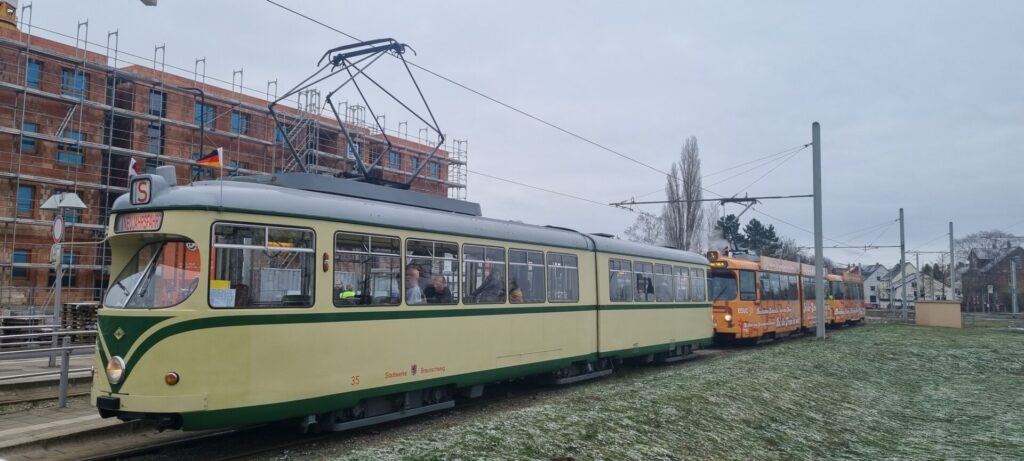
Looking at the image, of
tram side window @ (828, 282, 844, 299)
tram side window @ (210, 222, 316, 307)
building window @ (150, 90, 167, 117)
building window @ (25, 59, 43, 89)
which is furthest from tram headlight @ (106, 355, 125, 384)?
tram side window @ (828, 282, 844, 299)

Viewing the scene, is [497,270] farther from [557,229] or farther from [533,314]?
[557,229]

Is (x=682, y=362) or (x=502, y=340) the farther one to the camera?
(x=682, y=362)

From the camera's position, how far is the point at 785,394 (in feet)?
39.8

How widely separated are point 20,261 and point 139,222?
28746 mm

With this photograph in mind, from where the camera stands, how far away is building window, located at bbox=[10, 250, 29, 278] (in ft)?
101

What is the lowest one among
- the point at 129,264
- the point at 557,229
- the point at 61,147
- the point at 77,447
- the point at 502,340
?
the point at 77,447

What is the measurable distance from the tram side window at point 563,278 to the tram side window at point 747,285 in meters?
10.4

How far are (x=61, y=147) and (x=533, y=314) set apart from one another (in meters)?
29.4

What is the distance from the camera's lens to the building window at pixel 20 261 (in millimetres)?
30733

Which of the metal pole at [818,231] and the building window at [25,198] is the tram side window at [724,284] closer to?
the metal pole at [818,231]

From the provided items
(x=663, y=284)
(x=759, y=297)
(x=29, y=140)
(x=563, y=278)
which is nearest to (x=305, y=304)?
(x=563, y=278)

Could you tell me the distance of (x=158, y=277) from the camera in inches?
306

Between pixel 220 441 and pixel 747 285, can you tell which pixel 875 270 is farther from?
pixel 220 441

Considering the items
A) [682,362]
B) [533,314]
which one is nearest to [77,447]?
[533,314]
